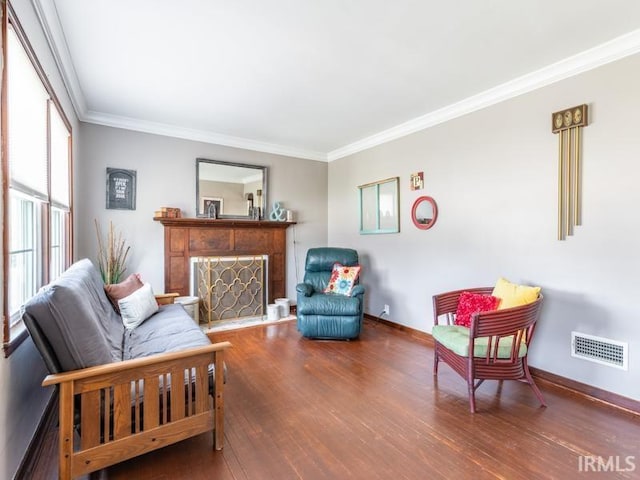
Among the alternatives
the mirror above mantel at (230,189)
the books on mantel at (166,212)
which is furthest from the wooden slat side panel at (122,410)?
the mirror above mantel at (230,189)

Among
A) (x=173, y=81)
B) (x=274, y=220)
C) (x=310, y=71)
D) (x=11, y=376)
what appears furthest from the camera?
(x=274, y=220)

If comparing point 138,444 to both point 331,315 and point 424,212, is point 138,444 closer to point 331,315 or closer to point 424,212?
point 331,315

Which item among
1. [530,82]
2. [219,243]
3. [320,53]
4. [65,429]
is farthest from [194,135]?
[530,82]

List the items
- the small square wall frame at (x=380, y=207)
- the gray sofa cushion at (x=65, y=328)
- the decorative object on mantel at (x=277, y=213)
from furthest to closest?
the decorative object on mantel at (x=277, y=213) < the small square wall frame at (x=380, y=207) < the gray sofa cushion at (x=65, y=328)

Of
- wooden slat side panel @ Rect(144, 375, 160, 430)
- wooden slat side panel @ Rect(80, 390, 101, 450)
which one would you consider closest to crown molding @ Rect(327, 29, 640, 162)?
wooden slat side panel @ Rect(144, 375, 160, 430)

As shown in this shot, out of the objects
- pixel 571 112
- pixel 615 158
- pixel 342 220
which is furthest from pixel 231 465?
pixel 342 220

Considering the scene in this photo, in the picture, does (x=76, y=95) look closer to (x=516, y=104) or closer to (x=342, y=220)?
(x=342, y=220)

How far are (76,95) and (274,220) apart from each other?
8.38 feet

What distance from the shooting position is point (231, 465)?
165cm

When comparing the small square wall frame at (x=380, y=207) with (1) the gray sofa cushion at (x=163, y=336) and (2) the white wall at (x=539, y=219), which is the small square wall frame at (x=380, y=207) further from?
(1) the gray sofa cushion at (x=163, y=336)

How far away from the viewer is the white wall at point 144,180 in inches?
139

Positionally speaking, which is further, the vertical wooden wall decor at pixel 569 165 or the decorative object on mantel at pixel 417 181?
the decorative object on mantel at pixel 417 181

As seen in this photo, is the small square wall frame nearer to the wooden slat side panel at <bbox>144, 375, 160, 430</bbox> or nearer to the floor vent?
the floor vent

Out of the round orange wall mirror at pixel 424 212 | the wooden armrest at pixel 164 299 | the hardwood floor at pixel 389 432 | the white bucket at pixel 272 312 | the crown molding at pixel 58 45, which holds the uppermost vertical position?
the crown molding at pixel 58 45
